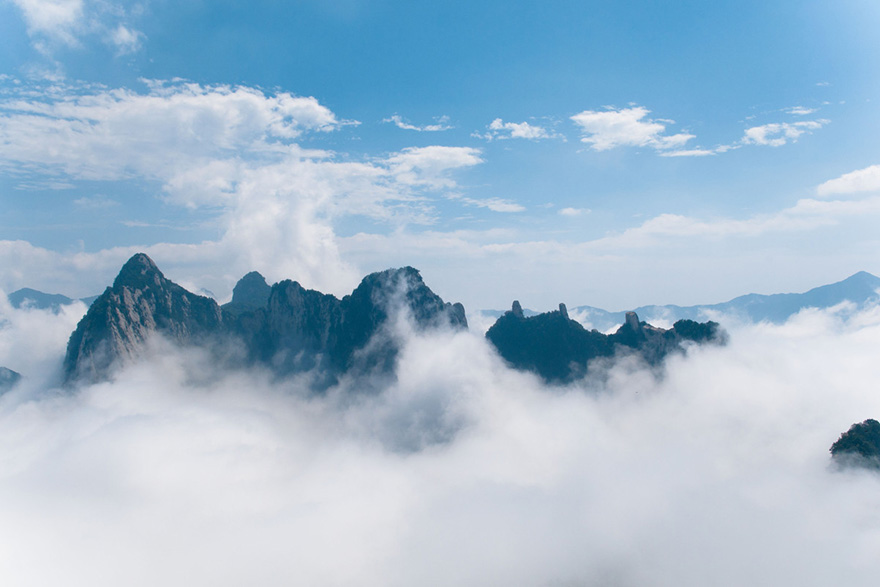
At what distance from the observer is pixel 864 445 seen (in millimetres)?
186625

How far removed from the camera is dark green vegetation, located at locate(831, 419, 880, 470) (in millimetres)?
183500

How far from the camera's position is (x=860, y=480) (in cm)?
19675

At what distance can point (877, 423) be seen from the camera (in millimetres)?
188125

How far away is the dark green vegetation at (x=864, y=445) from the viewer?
602ft

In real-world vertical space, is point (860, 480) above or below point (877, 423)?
below

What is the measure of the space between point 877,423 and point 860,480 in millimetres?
26447
